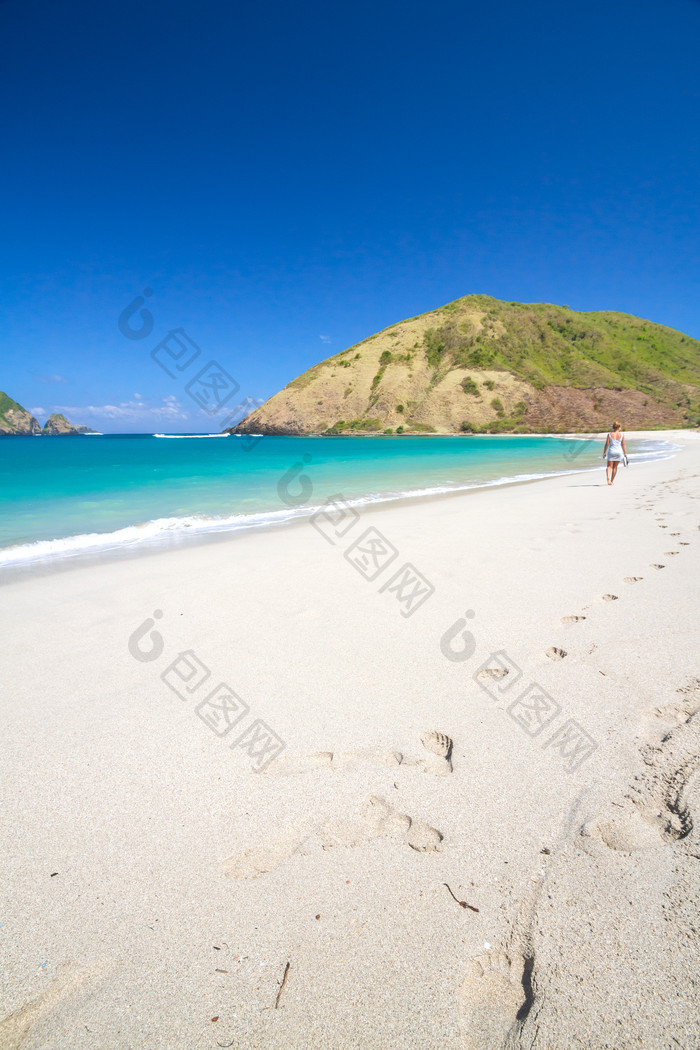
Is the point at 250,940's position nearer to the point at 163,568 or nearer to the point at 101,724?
the point at 101,724

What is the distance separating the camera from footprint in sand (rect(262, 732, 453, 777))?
2.42m

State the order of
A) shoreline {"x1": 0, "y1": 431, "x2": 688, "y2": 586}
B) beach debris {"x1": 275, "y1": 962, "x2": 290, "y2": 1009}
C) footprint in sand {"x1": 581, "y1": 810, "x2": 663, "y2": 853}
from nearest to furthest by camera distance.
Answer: beach debris {"x1": 275, "y1": 962, "x2": 290, "y2": 1009}
footprint in sand {"x1": 581, "y1": 810, "x2": 663, "y2": 853}
shoreline {"x1": 0, "y1": 431, "x2": 688, "y2": 586}

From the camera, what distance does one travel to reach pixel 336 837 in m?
2.03

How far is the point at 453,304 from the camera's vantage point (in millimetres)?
126250

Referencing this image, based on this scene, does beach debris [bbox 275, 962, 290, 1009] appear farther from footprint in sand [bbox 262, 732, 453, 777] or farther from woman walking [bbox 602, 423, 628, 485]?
woman walking [bbox 602, 423, 628, 485]

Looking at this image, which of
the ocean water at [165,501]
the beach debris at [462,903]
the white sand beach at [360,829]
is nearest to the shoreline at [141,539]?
the ocean water at [165,501]

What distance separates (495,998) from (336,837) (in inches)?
30.9

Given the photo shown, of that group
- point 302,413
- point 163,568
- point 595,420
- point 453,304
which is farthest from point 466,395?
point 163,568

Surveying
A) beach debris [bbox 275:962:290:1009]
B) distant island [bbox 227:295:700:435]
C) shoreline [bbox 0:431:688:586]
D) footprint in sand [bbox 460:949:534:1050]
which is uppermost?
distant island [bbox 227:295:700:435]

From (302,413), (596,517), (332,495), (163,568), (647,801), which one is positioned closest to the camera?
(647,801)

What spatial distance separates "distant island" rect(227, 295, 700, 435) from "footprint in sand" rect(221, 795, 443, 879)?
88.4m

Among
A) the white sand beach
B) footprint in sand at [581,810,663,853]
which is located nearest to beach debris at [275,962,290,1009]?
the white sand beach

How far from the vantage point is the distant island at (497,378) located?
86.4 meters

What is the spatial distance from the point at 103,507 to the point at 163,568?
8.38 m
